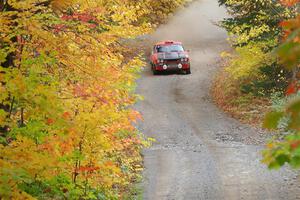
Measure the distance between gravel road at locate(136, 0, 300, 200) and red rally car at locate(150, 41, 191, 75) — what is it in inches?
21.8

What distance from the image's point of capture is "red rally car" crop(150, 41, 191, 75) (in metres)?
28.0

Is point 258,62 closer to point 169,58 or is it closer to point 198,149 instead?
point 198,149

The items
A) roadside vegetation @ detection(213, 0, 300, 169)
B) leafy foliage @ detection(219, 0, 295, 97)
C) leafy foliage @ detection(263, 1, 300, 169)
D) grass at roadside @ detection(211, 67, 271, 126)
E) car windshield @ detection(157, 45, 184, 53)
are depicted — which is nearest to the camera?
leafy foliage @ detection(263, 1, 300, 169)

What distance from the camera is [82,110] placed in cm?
823

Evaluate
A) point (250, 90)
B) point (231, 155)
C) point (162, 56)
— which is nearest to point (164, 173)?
point (231, 155)

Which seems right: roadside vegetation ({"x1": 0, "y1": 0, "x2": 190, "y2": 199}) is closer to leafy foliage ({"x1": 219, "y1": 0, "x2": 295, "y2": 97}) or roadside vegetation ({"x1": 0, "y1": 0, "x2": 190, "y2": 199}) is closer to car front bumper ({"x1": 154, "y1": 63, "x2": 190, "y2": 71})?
leafy foliage ({"x1": 219, "y1": 0, "x2": 295, "y2": 97})

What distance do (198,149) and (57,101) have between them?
10.2m

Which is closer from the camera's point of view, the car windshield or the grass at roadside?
the grass at roadside

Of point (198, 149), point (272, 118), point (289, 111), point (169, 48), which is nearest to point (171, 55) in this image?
point (169, 48)

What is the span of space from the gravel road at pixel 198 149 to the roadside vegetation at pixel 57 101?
3428 mm

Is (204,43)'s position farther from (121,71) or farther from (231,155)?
(121,71)

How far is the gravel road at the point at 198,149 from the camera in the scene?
12282 millimetres

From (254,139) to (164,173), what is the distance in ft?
15.8

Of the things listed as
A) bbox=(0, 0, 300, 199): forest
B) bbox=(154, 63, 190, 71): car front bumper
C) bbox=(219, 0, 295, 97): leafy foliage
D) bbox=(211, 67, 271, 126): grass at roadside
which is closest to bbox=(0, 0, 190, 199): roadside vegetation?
bbox=(0, 0, 300, 199): forest
